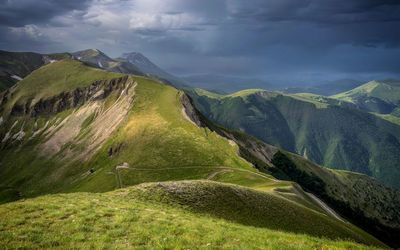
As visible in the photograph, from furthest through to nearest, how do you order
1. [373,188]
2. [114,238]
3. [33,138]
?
[373,188]
[33,138]
[114,238]

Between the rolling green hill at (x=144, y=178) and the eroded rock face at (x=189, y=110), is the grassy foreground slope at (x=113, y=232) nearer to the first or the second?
the rolling green hill at (x=144, y=178)

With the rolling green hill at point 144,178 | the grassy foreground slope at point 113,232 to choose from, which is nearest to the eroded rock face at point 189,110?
the rolling green hill at point 144,178

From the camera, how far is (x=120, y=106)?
527 ft

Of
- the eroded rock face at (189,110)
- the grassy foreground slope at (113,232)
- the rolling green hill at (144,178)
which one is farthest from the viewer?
the eroded rock face at (189,110)

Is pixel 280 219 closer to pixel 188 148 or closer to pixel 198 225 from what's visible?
pixel 198 225

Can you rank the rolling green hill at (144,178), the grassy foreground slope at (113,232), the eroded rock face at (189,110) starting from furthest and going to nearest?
the eroded rock face at (189,110), the rolling green hill at (144,178), the grassy foreground slope at (113,232)

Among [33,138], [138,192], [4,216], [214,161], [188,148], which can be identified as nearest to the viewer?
[4,216]

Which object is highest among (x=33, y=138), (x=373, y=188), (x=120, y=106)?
(x=120, y=106)

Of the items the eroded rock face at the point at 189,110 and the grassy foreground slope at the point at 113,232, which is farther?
the eroded rock face at the point at 189,110

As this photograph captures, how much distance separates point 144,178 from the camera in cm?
8862

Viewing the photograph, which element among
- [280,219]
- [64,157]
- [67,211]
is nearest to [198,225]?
[67,211]

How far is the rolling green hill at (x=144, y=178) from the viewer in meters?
17.6

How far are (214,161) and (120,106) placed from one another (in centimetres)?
9785

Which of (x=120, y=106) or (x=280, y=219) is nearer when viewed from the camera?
(x=280, y=219)
